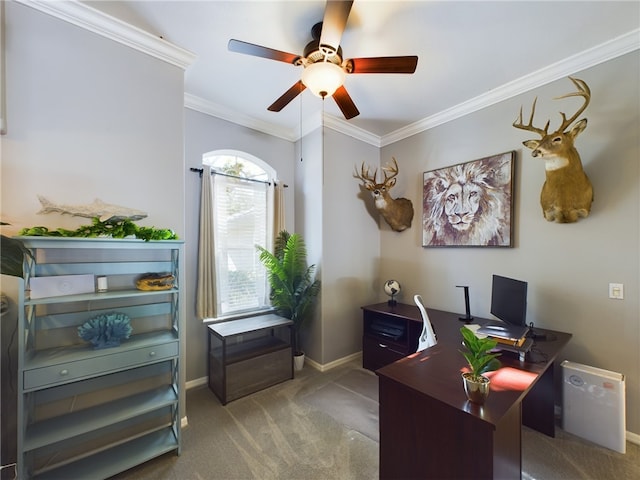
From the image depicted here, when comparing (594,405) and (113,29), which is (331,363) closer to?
(594,405)

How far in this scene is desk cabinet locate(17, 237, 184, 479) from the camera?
1468mm

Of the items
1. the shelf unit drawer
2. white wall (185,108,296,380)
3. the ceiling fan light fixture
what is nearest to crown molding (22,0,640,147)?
white wall (185,108,296,380)

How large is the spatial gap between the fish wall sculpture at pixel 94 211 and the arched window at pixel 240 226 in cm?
120

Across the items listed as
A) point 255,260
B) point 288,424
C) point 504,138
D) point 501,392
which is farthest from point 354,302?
point 504,138

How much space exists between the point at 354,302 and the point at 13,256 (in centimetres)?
304

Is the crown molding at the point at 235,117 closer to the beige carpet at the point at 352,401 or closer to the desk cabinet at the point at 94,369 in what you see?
the desk cabinet at the point at 94,369

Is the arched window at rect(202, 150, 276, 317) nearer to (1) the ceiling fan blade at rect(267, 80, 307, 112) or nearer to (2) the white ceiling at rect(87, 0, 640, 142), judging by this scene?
(2) the white ceiling at rect(87, 0, 640, 142)

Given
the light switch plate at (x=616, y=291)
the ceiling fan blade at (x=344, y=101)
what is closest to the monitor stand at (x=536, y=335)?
the light switch plate at (x=616, y=291)

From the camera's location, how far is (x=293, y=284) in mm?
3104

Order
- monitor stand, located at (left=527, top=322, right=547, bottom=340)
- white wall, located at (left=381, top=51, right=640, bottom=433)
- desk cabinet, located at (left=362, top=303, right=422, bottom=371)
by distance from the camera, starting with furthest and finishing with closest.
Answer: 1. desk cabinet, located at (left=362, top=303, right=422, bottom=371)
2. monitor stand, located at (left=527, top=322, right=547, bottom=340)
3. white wall, located at (left=381, top=51, right=640, bottom=433)

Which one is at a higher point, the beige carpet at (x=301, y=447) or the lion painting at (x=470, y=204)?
the lion painting at (x=470, y=204)

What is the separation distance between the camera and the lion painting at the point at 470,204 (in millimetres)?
2564

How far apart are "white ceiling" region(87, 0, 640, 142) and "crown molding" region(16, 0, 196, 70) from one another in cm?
5

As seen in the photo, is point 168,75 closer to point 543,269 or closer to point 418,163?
point 418,163
